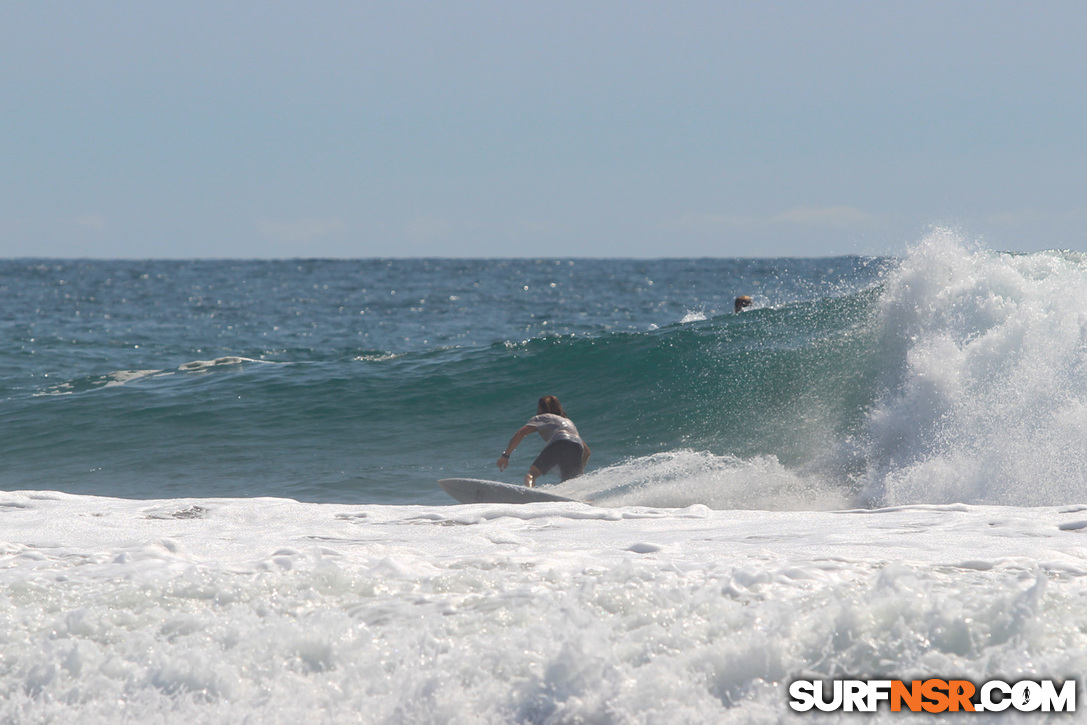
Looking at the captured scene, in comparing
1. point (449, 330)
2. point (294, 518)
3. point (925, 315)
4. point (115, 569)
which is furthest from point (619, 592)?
point (449, 330)

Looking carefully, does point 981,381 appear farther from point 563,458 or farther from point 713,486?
point 563,458

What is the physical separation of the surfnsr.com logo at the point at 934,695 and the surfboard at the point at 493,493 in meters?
3.98

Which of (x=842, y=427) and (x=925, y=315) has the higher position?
(x=925, y=315)

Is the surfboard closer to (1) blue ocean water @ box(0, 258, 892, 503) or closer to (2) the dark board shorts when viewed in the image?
(1) blue ocean water @ box(0, 258, 892, 503)

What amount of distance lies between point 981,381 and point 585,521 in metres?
5.26

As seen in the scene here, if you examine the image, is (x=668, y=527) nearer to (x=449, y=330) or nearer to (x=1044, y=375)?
(x=1044, y=375)

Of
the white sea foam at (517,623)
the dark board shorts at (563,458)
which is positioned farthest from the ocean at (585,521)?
the dark board shorts at (563,458)

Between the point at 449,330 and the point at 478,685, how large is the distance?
24.1m

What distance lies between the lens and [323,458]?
39.6ft

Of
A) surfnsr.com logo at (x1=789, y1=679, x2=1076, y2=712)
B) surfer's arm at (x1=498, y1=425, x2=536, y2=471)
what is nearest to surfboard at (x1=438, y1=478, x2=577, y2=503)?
surfer's arm at (x1=498, y1=425, x2=536, y2=471)

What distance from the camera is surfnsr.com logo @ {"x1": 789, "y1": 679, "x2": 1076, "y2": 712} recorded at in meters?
3.67

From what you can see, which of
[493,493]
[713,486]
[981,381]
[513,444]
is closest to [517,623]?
[493,493]

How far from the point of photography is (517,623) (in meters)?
4.45

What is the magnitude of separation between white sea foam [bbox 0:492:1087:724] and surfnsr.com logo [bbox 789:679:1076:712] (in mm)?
75
